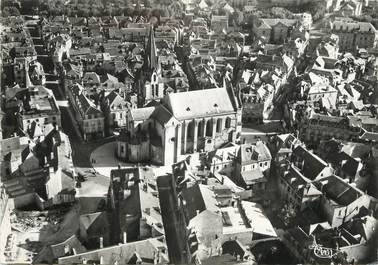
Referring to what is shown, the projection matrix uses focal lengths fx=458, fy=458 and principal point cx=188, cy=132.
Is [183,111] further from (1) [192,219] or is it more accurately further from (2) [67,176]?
(1) [192,219]

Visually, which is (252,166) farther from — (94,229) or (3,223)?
(3,223)

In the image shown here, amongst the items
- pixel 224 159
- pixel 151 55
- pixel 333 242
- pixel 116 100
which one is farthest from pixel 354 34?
pixel 333 242

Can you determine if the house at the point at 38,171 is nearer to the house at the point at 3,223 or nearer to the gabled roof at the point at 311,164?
the house at the point at 3,223

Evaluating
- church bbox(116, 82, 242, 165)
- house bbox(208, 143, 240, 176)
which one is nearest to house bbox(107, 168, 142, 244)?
house bbox(208, 143, 240, 176)

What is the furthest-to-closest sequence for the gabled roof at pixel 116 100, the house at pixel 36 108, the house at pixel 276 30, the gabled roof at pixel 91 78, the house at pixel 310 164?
the house at pixel 276 30, the gabled roof at pixel 91 78, the gabled roof at pixel 116 100, the house at pixel 36 108, the house at pixel 310 164

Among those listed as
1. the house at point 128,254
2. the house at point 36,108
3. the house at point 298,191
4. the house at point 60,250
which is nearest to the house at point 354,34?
the house at point 298,191

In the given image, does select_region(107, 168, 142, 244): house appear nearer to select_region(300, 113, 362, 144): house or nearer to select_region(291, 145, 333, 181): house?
select_region(291, 145, 333, 181): house
